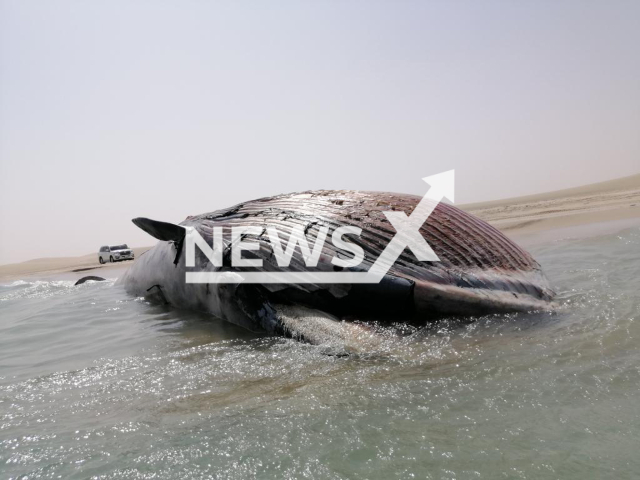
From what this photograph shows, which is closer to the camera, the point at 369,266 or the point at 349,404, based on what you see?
the point at 349,404

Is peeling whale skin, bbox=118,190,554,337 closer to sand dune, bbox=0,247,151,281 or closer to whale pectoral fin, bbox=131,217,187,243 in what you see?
whale pectoral fin, bbox=131,217,187,243

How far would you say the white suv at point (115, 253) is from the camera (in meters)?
25.4

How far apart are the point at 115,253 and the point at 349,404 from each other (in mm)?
25016

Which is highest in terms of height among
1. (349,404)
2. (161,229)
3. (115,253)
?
(161,229)

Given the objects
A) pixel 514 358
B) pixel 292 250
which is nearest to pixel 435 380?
pixel 514 358

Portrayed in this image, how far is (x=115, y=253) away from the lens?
83.4ft

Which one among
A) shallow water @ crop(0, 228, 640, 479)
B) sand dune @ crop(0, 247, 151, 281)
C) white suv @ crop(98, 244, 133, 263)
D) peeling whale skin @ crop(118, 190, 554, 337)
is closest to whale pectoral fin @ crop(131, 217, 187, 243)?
peeling whale skin @ crop(118, 190, 554, 337)

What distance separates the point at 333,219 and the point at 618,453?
2.90 m

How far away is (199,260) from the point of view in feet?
16.1

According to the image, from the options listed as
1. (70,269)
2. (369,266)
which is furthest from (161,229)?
(70,269)

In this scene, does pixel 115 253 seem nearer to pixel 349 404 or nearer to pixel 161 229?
pixel 161 229

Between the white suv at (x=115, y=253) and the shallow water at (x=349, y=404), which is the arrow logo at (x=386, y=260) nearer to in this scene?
the shallow water at (x=349, y=404)

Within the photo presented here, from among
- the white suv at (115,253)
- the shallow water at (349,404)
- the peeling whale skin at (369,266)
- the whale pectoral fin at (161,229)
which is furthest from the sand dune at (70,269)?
the shallow water at (349,404)

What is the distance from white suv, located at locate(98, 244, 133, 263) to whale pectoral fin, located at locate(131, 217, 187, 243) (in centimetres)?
2185
